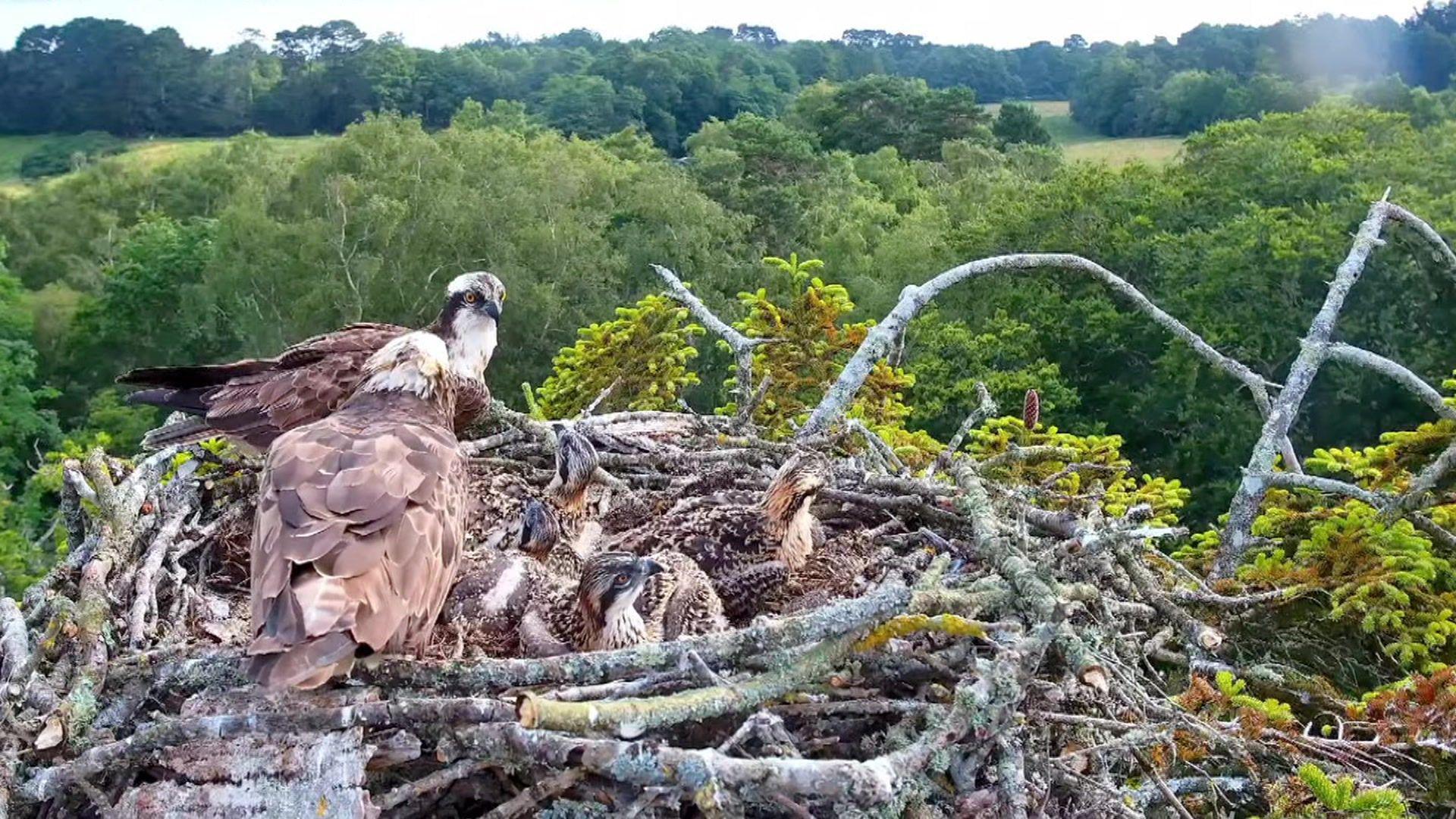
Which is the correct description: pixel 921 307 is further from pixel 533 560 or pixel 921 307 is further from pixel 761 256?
pixel 761 256

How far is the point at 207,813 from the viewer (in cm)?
241

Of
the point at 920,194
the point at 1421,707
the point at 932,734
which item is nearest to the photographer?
the point at 932,734

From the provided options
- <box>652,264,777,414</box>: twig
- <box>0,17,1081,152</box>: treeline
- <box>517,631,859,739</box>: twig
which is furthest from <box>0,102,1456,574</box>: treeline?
<box>0,17,1081,152</box>: treeline

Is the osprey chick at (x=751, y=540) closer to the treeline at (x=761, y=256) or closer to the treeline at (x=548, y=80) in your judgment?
the treeline at (x=761, y=256)

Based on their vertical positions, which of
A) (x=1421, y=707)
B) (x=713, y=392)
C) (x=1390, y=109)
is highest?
A: (x=1421, y=707)

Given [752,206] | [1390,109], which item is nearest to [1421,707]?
[752,206]

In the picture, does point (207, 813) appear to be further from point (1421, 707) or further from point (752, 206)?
point (752, 206)

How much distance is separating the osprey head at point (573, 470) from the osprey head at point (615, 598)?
3.30 ft

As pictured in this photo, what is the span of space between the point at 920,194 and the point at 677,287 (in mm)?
33079

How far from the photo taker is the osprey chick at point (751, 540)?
3.76 m

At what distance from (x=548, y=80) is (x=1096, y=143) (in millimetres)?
32262

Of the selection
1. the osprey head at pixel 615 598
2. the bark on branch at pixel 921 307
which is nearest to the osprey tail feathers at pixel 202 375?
the osprey head at pixel 615 598

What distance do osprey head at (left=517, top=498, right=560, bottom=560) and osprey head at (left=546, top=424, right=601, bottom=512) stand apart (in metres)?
0.30

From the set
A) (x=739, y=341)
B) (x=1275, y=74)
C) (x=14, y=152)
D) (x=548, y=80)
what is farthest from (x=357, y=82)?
(x=739, y=341)
